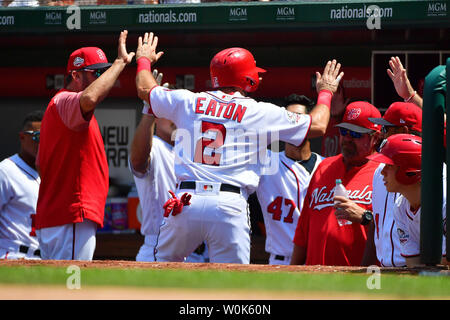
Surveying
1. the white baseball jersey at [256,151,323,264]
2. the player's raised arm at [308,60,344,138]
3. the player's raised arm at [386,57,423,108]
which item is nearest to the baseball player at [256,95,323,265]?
the white baseball jersey at [256,151,323,264]

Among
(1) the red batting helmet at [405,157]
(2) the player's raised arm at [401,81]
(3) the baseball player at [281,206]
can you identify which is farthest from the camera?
(3) the baseball player at [281,206]

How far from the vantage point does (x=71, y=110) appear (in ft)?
13.6

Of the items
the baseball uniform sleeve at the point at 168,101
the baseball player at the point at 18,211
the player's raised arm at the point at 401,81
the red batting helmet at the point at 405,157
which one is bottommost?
the baseball player at the point at 18,211

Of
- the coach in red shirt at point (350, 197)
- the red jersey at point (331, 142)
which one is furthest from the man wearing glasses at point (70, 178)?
the red jersey at point (331, 142)

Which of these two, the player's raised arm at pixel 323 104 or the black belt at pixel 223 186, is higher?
the player's raised arm at pixel 323 104

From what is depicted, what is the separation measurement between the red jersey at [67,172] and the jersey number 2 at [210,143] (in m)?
0.69

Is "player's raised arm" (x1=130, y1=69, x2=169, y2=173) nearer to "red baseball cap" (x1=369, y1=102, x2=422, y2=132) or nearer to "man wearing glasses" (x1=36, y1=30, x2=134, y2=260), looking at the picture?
"man wearing glasses" (x1=36, y1=30, x2=134, y2=260)

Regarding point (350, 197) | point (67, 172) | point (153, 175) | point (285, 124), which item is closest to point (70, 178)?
point (67, 172)

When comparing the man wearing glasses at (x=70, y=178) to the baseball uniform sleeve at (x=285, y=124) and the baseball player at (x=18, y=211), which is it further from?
the baseball player at (x=18, y=211)

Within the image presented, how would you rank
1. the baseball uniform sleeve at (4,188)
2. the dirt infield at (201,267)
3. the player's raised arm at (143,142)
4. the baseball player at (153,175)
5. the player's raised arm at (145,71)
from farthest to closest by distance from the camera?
the baseball uniform sleeve at (4,188) → the baseball player at (153,175) → the player's raised arm at (143,142) → the player's raised arm at (145,71) → the dirt infield at (201,267)

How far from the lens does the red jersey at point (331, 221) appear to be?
429 cm

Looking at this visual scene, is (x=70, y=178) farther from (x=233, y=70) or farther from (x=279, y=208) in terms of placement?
Result: (x=279, y=208)
